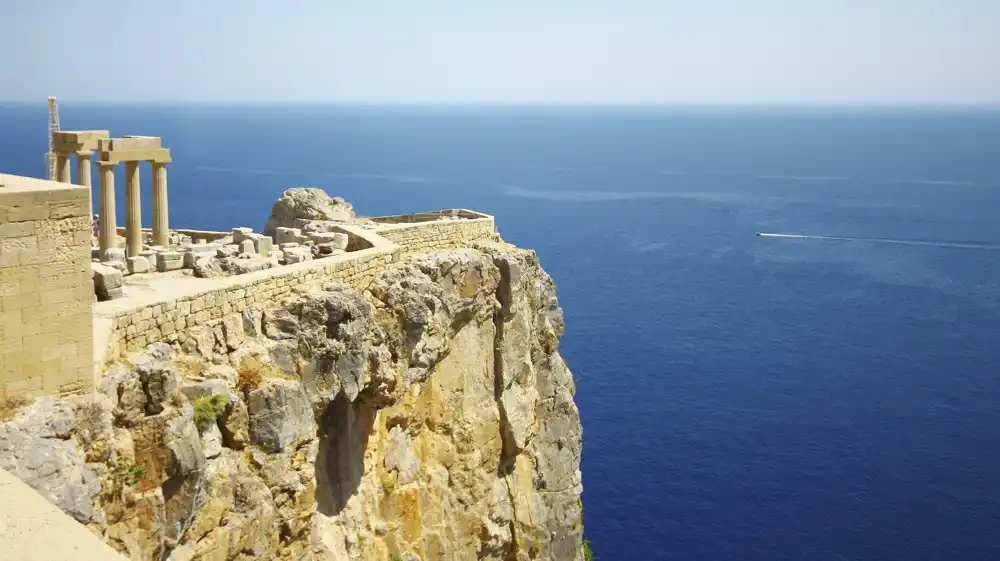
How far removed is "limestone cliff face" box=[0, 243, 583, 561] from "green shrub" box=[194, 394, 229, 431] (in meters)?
0.04

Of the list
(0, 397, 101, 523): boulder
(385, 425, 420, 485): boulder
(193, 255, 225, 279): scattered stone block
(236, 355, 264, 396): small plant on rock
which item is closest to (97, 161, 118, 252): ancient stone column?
(193, 255, 225, 279): scattered stone block

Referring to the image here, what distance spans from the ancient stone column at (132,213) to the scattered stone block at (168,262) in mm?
5216

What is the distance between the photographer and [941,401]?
7656 centimetres

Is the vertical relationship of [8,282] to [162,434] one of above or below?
above

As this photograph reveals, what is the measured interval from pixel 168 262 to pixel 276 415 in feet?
22.8

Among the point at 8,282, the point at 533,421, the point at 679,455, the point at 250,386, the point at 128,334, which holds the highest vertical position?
the point at 8,282

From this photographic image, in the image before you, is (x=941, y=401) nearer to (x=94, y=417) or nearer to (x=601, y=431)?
(x=601, y=431)

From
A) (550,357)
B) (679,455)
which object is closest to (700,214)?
(679,455)

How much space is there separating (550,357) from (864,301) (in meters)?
71.4

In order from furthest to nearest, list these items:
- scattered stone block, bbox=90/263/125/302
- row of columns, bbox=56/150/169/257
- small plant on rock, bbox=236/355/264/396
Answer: row of columns, bbox=56/150/169/257
small plant on rock, bbox=236/355/264/396
scattered stone block, bbox=90/263/125/302

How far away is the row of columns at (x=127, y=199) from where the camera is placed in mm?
32500

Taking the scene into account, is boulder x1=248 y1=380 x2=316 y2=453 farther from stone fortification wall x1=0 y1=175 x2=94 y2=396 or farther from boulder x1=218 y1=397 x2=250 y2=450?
stone fortification wall x1=0 y1=175 x2=94 y2=396

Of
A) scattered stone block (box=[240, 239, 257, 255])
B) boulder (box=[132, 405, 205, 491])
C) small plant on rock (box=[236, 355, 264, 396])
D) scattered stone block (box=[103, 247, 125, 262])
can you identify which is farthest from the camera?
scattered stone block (box=[240, 239, 257, 255])

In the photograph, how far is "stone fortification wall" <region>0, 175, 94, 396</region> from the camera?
17516mm
